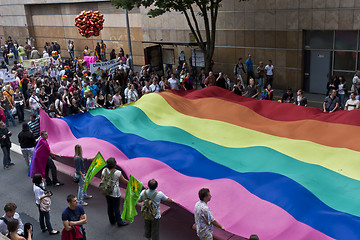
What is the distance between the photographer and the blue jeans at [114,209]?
8.76m

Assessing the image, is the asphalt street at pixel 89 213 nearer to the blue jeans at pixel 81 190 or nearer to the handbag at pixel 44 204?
the blue jeans at pixel 81 190

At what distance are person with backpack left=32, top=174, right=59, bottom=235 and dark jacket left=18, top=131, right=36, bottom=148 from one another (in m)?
3.31

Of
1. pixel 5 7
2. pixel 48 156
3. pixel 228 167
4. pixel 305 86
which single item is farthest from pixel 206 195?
pixel 5 7

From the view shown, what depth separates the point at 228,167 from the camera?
9.41m

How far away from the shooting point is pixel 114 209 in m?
8.95

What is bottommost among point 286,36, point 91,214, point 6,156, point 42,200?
point 91,214

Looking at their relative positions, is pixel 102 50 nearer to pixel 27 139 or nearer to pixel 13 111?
pixel 13 111

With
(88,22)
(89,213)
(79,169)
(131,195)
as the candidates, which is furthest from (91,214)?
(88,22)

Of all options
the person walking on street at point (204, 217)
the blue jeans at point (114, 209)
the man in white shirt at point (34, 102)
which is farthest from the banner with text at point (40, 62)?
the person walking on street at point (204, 217)

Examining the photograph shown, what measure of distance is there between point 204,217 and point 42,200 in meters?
3.63

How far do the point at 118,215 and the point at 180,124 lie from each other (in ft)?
12.7

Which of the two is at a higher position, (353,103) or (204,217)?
(353,103)

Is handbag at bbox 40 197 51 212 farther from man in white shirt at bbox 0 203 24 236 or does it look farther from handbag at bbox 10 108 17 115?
handbag at bbox 10 108 17 115

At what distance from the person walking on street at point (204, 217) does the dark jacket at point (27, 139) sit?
6460 mm
